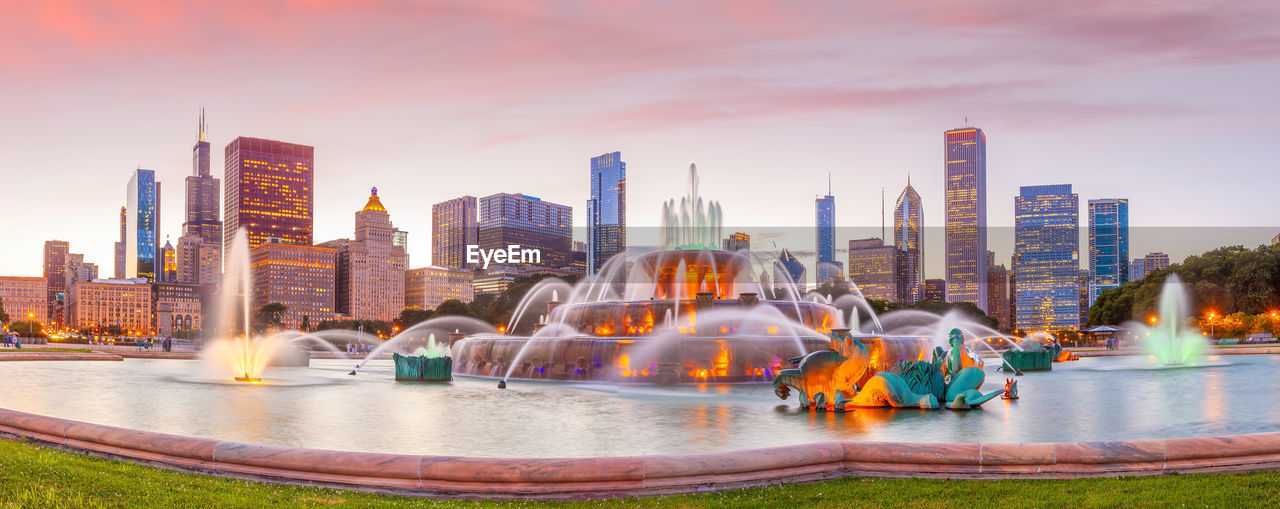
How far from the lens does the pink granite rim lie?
895cm

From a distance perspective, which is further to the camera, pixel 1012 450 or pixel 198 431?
pixel 198 431

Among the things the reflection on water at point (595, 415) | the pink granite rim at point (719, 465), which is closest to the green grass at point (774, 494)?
the pink granite rim at point (719, 465)

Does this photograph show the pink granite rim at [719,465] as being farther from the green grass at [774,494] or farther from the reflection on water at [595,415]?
the reflection on water at [595,415]

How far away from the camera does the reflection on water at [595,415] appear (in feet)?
42.9

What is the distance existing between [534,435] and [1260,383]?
1969cm

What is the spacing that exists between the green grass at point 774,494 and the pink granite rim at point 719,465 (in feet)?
0.89

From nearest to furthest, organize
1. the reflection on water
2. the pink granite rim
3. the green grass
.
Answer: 1. the green grass
2. the pink granite rim
3. the reflection on water

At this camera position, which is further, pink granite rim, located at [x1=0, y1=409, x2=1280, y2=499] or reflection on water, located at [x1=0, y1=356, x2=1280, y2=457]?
reflection on water, located at [x1=0, y1=356, x2=1280, y2=457]

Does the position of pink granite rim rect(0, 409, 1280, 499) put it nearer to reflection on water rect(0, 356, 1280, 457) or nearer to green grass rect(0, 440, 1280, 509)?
green grass rect(0, 440, 1280, 509)

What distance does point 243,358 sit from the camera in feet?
96.7

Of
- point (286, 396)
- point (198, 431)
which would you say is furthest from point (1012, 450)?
point (286, 396)

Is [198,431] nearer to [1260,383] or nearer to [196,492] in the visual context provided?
[196,492]

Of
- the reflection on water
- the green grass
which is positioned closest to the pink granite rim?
the green grass

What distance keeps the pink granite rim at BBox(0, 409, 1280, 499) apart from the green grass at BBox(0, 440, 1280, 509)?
272 millimetres
